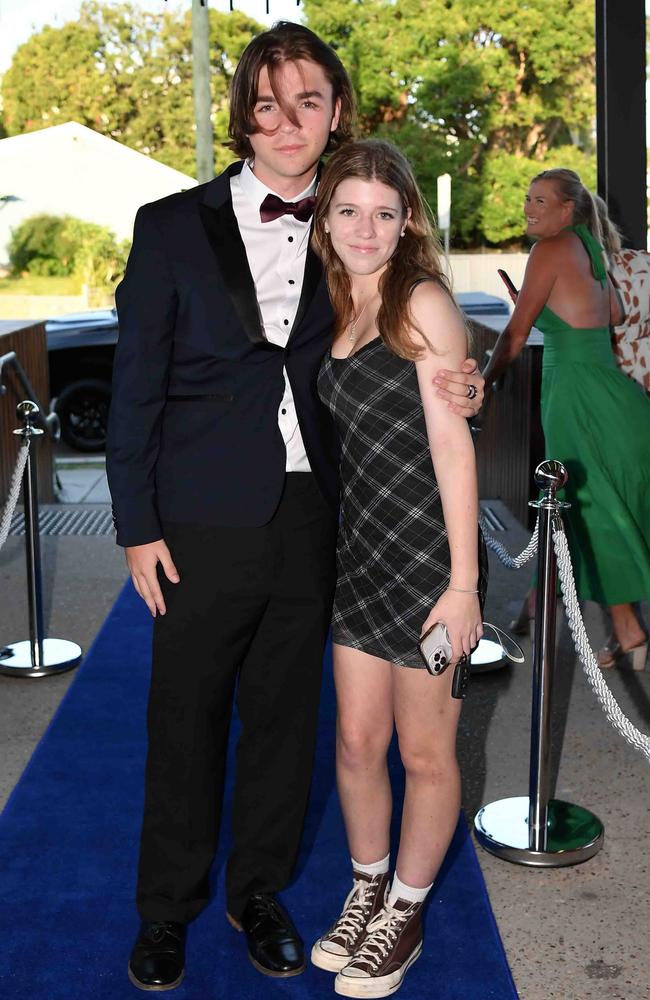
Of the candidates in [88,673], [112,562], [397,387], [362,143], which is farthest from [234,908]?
[112,562]

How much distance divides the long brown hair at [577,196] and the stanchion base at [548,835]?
2264 mm

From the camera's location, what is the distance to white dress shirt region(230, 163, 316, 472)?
253 centimetres

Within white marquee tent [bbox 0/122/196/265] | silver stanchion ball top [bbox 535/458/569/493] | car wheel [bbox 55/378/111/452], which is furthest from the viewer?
white marquee tent [bbox 0/122/196/265]

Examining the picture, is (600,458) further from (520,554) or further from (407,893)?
(407,893)

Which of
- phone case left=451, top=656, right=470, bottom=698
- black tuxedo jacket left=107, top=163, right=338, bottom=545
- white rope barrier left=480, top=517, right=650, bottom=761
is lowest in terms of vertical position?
white rope barrier left=480, top=517, right=650, bottom=761

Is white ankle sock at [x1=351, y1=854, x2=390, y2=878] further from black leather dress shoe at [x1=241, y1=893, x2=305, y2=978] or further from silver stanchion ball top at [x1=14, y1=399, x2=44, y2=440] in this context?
silver stanchion ball top at [x1=14, y1=399, x2=44, y2=440]

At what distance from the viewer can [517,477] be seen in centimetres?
696

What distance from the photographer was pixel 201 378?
8.27ft

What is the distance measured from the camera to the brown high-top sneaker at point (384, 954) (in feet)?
8.55

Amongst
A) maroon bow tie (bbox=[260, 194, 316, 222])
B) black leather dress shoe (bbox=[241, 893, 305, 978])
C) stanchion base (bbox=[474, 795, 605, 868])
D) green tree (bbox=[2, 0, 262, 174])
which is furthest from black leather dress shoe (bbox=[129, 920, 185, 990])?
green tree (bbox=[2, 0, 262, 174])

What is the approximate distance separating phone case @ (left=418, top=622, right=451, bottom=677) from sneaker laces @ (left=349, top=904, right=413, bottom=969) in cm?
59

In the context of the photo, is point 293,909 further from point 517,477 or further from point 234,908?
point 517,477

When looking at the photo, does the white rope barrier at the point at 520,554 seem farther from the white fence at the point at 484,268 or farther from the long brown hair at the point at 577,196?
the white fence at the point at 484,268

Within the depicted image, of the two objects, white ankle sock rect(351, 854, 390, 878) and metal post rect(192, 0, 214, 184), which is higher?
metal post rect(192, 0, 214, 184)
